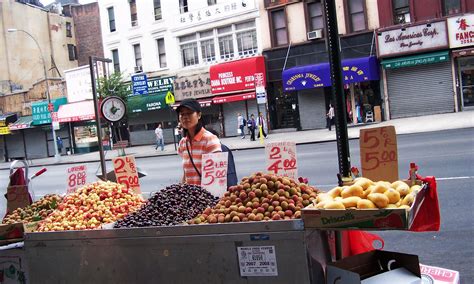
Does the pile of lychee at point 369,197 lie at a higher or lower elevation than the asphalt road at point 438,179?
higher

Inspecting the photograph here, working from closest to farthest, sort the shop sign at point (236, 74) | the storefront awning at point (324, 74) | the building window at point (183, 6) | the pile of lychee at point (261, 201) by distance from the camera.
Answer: the pile of lychee at point (261, 201)
the storefront awning at point (324, 74)
the shop sign at point (236, 74)
the building window at point (183, 6)

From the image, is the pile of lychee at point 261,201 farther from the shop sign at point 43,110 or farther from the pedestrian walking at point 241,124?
the shop sign at point 43,110

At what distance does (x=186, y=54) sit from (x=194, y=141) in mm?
29651

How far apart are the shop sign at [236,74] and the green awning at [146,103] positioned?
4.33 metres

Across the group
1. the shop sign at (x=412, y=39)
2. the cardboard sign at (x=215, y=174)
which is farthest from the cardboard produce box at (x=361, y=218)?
the shop sign at (x=412, y=39)

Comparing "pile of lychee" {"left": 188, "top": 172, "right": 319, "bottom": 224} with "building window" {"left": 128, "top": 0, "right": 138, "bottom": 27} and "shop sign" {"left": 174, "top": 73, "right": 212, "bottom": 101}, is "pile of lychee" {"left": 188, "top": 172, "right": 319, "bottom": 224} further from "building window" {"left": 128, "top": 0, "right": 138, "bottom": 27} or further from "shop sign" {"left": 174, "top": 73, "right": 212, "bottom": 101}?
"building window" {"left": 128, "top": 0, "right": 138, "bottom": 27}

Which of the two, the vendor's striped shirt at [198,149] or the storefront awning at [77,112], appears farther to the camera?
the storefront awning at [77,112]

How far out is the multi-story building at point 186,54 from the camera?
30891 millimetres

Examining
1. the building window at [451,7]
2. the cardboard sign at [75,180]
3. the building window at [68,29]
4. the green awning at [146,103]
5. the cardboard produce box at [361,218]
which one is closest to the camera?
the cardboard produce box at [361,218]

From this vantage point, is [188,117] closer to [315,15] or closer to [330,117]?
[330,117]

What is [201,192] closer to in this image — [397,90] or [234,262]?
[234,262]

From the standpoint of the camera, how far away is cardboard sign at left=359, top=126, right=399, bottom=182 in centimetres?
383

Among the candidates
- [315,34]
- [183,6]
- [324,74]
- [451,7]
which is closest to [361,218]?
[324,74]

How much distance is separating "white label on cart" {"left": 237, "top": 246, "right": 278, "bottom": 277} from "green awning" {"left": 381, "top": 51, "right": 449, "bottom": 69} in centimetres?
2437
